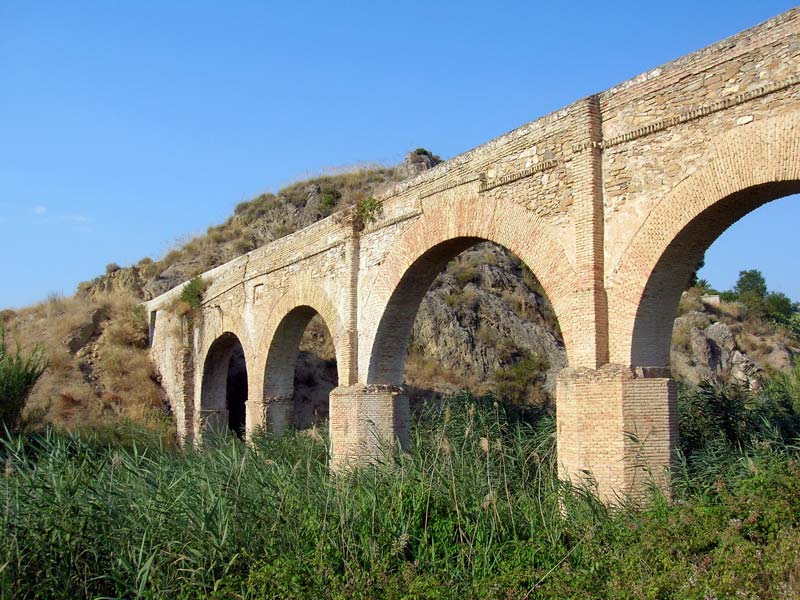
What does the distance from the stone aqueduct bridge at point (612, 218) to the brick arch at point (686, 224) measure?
13mm

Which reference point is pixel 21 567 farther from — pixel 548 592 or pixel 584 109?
pixel 584 109

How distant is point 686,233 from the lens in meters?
6.80

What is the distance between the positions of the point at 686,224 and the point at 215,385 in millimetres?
12533

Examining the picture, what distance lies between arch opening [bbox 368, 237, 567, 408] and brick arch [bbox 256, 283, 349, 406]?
3.75m

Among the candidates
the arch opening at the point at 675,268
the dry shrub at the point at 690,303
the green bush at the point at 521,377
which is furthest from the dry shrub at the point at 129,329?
the arch opening at the point at 675,268

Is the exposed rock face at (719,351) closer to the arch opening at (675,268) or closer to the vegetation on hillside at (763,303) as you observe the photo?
the vegetation on hillside at (763,303)

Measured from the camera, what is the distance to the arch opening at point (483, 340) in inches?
718

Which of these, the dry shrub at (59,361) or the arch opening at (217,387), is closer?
the arch opening at (217,387)

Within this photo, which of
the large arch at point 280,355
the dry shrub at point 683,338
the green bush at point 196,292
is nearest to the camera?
the large arch at point 280,355

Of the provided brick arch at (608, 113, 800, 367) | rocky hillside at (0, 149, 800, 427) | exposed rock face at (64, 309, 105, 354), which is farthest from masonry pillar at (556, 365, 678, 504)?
exposed rock face at (64, 309, 105, 354)

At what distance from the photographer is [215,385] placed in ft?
55.9

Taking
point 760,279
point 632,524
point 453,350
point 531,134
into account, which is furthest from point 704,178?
point 760,279

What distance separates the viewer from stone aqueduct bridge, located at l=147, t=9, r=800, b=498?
638cm

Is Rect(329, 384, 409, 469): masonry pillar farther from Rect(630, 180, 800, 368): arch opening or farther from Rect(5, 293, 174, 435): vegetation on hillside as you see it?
Rect(5, 293, 174, 435): vegetation on hillside
